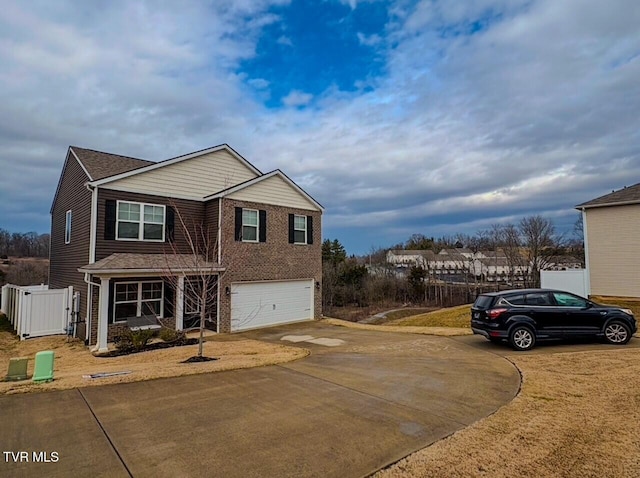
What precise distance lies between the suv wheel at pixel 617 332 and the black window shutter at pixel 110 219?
15976 mm

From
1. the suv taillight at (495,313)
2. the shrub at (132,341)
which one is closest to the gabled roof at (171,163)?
the shrub at (132,341)

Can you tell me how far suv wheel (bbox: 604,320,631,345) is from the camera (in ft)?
33.9


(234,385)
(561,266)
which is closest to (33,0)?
(234,385)

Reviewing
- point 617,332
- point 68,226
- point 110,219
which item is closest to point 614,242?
point 617,332

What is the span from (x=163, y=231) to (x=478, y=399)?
12.9 m

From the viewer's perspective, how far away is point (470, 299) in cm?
3647

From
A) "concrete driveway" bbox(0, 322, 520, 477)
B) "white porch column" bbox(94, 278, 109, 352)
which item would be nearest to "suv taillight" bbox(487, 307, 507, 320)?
"concrete driveway" bbox(0, 322, 520, 477)

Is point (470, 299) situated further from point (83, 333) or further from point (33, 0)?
point (33, 0)

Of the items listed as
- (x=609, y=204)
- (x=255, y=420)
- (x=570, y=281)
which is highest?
(x=609, y=204)

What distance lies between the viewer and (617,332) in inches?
408

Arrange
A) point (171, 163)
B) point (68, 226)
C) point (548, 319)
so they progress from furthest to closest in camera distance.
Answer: point (68, 226)
point (171, 163)
point (548, 319)

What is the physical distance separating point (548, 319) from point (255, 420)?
8.87 m

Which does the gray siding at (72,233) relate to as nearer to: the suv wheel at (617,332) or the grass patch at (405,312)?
the suv wheel at (617,332)

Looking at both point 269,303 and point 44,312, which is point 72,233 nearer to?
point 44,312
